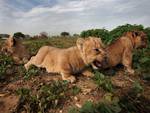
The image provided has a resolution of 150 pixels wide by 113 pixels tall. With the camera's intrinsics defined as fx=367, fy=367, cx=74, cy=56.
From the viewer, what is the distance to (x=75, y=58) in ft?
25.3

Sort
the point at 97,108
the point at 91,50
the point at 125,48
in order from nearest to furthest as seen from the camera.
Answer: the point at 97,108 → the point at 91,50 → the point at 125,48

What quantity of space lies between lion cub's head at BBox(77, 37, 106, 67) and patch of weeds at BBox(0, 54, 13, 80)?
1.82 metres

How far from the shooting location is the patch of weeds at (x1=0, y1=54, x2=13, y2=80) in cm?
809

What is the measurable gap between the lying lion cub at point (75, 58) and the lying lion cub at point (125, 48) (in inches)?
58.4

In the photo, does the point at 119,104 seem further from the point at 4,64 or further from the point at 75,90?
the point at 4,64

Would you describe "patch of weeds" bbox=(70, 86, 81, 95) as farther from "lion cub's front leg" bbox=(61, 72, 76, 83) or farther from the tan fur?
the tan fur

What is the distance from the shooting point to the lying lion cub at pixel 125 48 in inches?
360

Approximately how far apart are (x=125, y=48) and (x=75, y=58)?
209 cm

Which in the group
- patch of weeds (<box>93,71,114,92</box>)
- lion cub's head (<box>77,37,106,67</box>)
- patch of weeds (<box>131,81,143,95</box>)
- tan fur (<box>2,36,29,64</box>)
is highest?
lion cub's head (<box>77,37,106,67</box>)

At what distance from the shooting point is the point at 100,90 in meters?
7.01

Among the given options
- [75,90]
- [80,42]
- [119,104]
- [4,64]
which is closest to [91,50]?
[80,42]

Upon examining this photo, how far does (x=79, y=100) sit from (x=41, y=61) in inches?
82.2

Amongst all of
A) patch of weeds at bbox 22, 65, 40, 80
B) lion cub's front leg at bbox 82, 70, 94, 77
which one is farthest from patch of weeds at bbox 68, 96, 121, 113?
patch of weeds at bbox 22, 65, 40, 80

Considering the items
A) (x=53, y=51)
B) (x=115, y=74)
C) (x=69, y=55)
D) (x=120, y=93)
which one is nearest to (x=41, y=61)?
(x=53, y=51)
